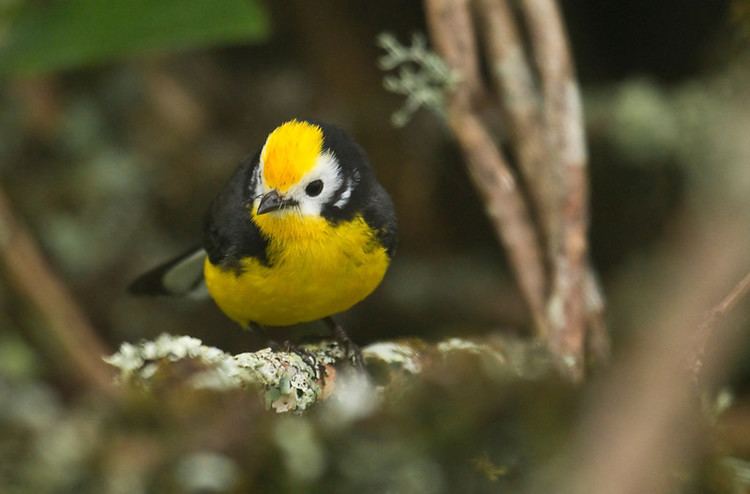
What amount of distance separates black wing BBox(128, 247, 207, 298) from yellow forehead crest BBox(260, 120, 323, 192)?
915 millimetres

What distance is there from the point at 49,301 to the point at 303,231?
77.7 inches

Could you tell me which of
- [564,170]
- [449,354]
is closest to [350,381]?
[449,354]

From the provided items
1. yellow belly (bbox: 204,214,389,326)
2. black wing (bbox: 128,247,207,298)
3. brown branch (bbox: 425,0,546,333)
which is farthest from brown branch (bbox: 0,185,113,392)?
brown branch (bbox: 425,0,546,333)

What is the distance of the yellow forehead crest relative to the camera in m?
2.57

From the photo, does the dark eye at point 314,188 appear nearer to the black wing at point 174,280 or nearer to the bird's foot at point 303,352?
the bird's foot at point 303,352

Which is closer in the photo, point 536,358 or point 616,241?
point 536,358

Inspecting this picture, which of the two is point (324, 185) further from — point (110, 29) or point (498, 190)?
point (110, 29)

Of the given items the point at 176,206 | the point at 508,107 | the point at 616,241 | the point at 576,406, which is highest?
the point at 176,206

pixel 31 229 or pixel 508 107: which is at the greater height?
pixel 31 229

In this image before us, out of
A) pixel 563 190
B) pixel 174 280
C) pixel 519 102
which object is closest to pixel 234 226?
pixel 174 280

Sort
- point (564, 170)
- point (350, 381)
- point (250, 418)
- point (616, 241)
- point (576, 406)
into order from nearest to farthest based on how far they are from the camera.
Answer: point (576, 406) < point (250, 418) < point (350, 381) < point (564, 170) < point (616, 241)

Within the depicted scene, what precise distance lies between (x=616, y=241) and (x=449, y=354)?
7.50 feet

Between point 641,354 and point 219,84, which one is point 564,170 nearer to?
point 641,354

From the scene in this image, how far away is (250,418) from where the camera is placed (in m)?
2.30
